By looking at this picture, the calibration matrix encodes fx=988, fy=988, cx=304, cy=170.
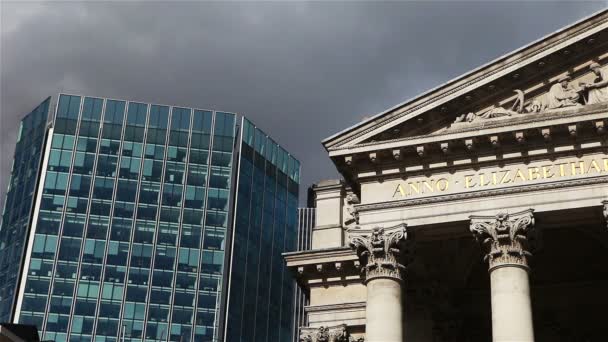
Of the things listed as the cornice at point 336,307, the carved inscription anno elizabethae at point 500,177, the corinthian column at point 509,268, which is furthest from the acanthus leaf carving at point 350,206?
the corinthian column at point 509,268

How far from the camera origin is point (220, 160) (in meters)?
117

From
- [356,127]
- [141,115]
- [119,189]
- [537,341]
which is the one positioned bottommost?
[537,341]

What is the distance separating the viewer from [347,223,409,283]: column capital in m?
34.9

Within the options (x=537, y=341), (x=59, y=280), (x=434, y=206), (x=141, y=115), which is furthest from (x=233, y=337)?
(x=434, y=206)

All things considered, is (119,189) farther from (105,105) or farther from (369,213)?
(369,213)

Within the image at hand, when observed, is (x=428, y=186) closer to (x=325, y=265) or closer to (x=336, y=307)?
(x=325, y=265)

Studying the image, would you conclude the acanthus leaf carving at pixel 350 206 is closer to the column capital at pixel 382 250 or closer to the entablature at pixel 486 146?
the entablature at pixel 486 146

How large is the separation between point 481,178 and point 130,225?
79.5 m

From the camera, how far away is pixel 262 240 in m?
121

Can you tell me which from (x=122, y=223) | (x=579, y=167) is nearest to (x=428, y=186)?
(x=579, y=167)

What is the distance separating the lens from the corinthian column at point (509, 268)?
3203 centimetres

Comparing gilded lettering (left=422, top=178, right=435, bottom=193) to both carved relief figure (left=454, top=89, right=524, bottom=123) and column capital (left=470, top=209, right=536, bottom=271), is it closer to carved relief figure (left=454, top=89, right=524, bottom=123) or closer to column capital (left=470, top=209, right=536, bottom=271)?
column capital (left=470, top=209, right=536, bottom=271)

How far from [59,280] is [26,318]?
17.1 feet

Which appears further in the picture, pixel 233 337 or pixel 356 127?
pixel 233 337
